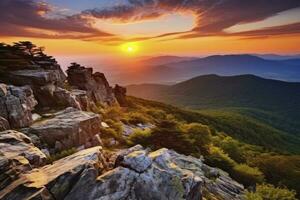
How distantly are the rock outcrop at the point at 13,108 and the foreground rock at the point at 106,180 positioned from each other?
1225 centimetres

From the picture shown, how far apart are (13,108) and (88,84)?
46.3 meters

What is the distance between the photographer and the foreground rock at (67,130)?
32.9m

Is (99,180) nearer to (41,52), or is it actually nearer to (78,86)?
(41,52)

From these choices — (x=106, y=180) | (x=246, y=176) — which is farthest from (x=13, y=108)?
(x=246, y=176)

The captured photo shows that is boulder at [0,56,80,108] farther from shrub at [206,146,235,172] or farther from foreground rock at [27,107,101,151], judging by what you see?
shrub at [206,146,235,172]

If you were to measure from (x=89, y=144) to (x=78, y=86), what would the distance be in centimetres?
4109

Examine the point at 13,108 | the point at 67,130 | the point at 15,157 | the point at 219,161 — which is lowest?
the point at 219,161

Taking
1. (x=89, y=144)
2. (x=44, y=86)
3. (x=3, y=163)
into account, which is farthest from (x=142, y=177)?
(x=44, y=86)

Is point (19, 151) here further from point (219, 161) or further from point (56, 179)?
point (219, 161)

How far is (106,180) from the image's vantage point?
21547mm

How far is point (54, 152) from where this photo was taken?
32.2 m

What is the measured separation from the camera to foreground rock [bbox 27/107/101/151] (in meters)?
32.9

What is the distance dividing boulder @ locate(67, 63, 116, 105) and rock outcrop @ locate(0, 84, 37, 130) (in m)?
36.8

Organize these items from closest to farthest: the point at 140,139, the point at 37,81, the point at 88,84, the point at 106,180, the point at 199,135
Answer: the point at 106,180, the point at 140,139, the point at 37,81, the point at 199,135, the point at 88,84
